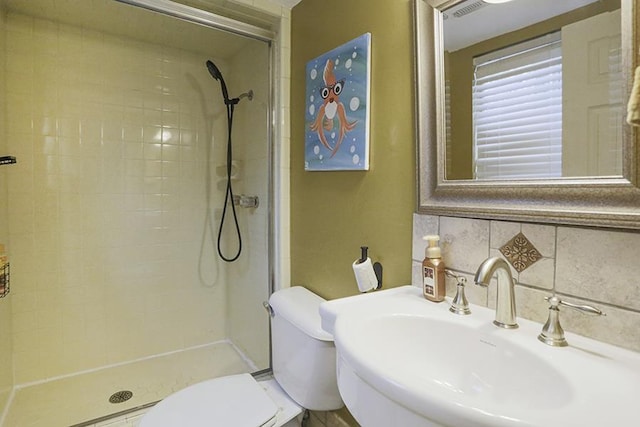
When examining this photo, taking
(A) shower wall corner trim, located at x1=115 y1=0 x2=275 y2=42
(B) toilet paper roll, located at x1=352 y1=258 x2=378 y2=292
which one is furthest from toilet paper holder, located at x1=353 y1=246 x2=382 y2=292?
(A) shower wall corner trim, located at x1=115 y1=0 x2=275 y2=42

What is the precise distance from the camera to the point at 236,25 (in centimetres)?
167

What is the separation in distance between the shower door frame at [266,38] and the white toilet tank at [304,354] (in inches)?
12.3

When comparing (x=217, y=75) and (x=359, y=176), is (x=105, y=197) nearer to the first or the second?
(x=217, y=75)

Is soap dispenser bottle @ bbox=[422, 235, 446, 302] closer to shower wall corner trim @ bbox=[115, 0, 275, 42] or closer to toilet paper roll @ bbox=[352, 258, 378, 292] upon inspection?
toilet paper roll @ bbox=[352, 258, 378, 292]

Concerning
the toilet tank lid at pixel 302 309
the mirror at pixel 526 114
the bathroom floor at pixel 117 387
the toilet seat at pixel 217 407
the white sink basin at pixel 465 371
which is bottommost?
the bathroom floor at pixel 117 387

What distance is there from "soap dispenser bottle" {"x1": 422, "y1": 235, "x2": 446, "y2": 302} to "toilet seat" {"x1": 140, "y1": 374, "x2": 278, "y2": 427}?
2.31 ft

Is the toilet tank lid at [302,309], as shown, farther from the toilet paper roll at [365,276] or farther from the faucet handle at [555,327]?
the faucet handle at [555,327]

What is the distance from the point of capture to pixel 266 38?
1.74m

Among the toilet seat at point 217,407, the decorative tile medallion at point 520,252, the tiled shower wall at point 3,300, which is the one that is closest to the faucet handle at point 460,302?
the decorative tile medallion at point 520,252

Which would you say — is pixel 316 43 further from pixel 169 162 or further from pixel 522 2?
pixel 169 162

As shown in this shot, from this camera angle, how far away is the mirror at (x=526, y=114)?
678mm

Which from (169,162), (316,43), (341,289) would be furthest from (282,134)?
(169,162)

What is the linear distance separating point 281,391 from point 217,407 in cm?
31

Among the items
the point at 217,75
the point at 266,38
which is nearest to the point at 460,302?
the point at 266,38
